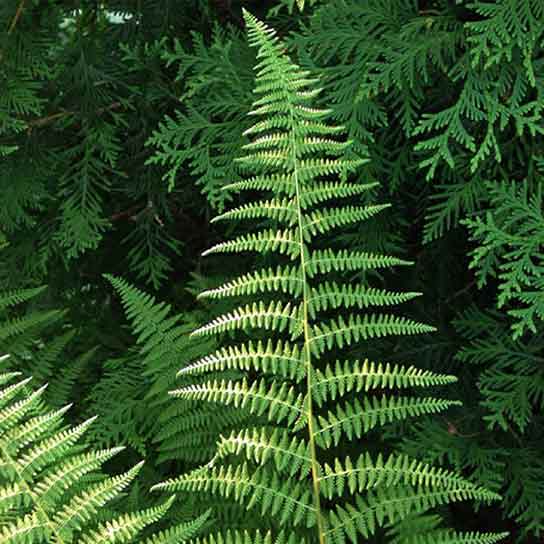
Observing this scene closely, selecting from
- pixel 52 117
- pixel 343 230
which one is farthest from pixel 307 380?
pixel 52 117

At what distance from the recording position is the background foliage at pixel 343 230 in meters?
2.02

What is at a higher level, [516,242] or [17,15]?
[17,15]

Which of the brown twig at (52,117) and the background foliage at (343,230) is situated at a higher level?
the brown twig at (52,117)

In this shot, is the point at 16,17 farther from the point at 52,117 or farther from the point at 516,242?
the point at 516,242

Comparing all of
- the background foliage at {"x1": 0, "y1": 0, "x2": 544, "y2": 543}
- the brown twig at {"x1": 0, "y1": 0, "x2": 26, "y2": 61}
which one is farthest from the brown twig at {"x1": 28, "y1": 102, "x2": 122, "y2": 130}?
the brown twig at {"x1": 0, "y1": 0, "x2": 26, "y2": 61}

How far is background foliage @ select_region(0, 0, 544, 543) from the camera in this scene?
6.62 ft

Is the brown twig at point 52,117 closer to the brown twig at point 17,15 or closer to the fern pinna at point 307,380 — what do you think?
the brown twig at point 17,15

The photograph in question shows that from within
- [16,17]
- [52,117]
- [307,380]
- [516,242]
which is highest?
[16,17]

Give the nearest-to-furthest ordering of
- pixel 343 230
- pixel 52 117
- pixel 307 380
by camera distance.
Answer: pixel 307 380 < pixel 343 230 < pixel 52 117

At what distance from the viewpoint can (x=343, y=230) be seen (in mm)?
2506

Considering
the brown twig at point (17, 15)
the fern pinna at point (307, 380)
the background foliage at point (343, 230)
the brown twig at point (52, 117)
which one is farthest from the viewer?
the brown twig at point (52, 117)

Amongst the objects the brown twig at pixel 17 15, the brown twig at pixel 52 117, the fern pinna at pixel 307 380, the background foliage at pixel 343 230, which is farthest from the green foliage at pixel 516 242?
the brown twig at pixel 17 15

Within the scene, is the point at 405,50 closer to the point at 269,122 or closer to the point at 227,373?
the point at 269,122

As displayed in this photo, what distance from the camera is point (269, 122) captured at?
1.49 meters
